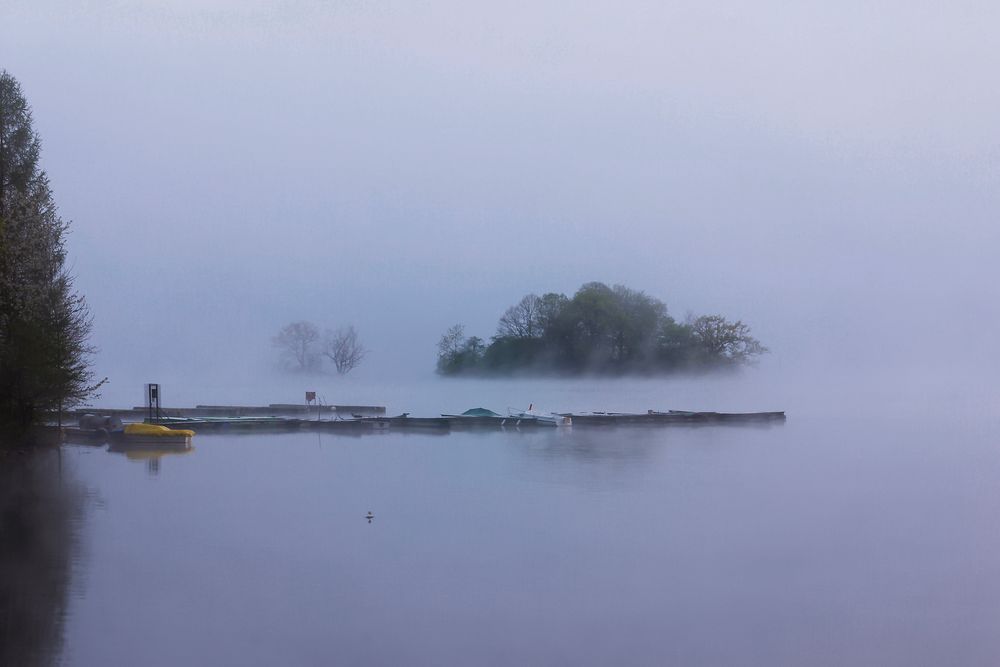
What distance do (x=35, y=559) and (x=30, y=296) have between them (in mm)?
12611

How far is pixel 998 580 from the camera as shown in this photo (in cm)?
1280

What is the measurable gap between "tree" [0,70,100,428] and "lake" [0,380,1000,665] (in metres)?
1.66

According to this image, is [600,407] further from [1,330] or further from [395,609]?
[395,609]

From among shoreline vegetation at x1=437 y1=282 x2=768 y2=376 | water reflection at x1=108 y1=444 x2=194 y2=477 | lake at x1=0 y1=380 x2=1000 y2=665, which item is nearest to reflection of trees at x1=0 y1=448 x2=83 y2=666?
lake at x1=0 y1=380 x2=1000 y2=665

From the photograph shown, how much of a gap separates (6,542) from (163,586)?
269cm

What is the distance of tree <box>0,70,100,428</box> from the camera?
20938mm

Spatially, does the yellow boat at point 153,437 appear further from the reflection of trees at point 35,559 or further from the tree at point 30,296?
the reflection of trees at point 35,559

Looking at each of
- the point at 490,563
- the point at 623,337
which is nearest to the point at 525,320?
the point at 623,337

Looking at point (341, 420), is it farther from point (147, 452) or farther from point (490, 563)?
point (490, 563)

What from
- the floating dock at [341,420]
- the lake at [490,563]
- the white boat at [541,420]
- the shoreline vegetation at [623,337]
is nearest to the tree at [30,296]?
the lake at [490,563]

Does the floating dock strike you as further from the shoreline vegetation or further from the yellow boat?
the shoreline vegetation

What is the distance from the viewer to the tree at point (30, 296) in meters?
20.9

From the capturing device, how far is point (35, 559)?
10.9 meters

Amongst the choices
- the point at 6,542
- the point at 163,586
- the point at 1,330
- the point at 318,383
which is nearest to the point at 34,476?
the point at 1,330
